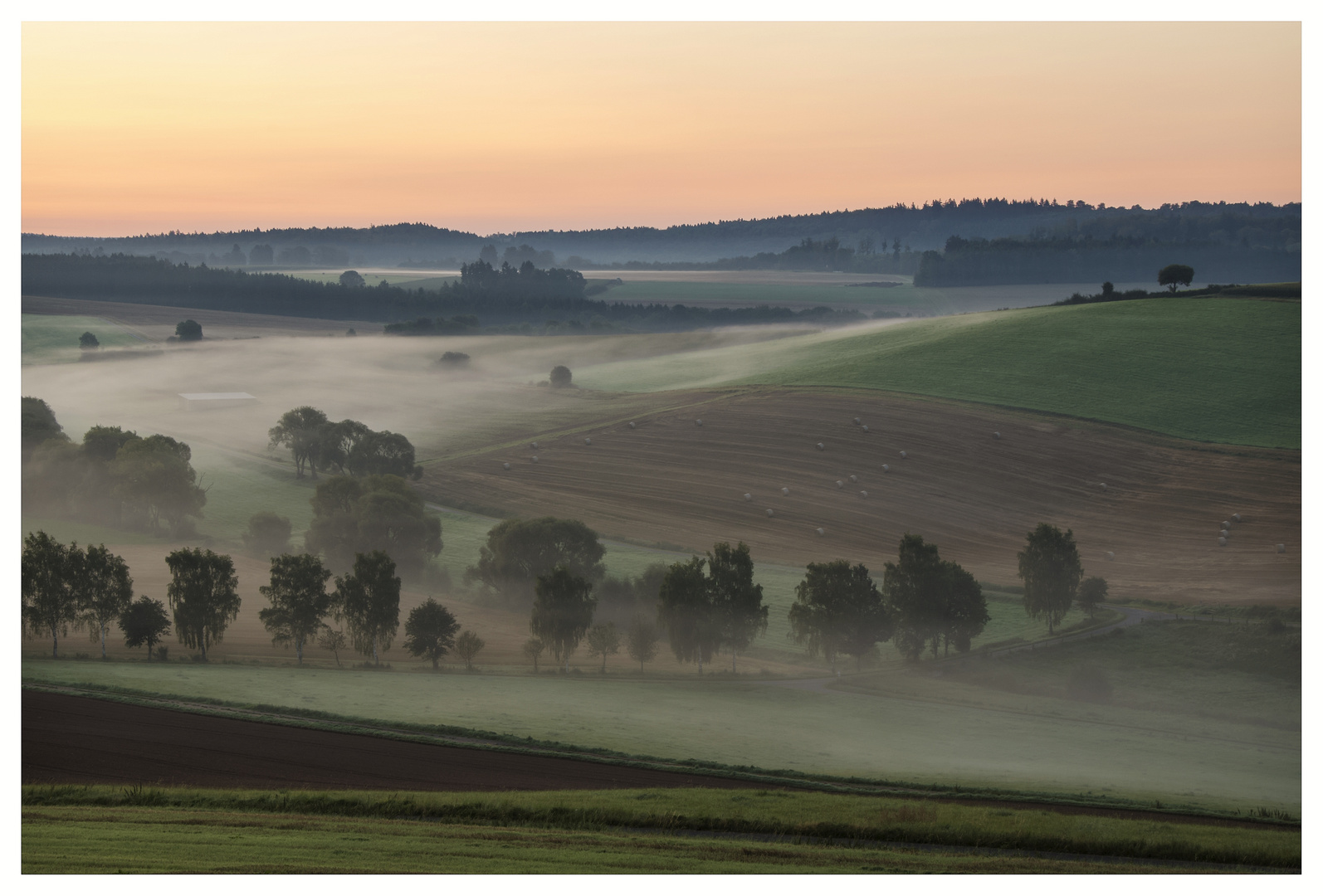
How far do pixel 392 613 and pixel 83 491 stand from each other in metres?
11.9

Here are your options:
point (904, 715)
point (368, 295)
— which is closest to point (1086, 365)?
point (904, 715)

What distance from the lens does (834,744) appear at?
88.4 ft

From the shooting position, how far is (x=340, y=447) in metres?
37.5

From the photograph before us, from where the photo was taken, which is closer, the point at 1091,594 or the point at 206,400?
the point at 1091,594

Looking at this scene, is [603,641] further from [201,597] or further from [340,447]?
[340,447]

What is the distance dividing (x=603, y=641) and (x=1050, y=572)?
599 inches

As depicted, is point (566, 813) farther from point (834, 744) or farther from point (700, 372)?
point (700, 372)

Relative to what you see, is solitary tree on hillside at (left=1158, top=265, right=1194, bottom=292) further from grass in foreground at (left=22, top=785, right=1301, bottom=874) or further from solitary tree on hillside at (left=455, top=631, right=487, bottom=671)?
solitary tree on hillside at (left=455, top=631, right=487, bottom=671)

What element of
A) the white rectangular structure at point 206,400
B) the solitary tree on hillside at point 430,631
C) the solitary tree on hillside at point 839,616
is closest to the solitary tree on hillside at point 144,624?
the solitary tree on hillside at point 430,631

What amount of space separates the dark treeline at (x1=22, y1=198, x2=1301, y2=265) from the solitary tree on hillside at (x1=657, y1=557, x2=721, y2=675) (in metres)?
16.0

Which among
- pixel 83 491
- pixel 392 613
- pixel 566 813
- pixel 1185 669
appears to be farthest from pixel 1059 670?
pixel 83 491

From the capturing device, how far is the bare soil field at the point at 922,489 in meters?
34.0

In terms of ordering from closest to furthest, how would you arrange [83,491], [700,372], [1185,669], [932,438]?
[1185,669], [83,491], [932,438], [700,372]

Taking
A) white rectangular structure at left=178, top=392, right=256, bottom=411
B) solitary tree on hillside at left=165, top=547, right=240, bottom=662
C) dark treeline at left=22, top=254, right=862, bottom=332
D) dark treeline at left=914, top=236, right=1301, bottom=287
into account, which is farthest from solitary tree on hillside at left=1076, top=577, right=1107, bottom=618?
white rectangular structure at left=178, top=392, right=256, bottom=411
